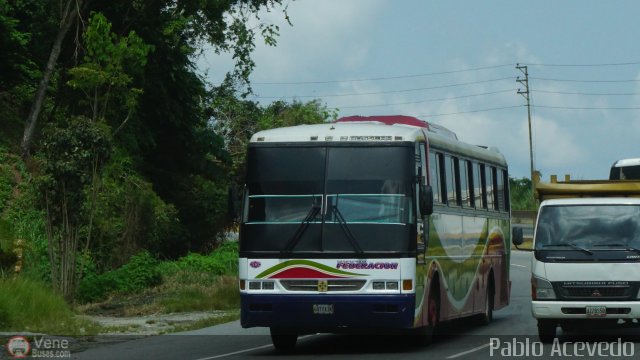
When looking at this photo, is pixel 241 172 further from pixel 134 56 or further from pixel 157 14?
pixel 134 56

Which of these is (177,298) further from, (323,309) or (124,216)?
(323,309)

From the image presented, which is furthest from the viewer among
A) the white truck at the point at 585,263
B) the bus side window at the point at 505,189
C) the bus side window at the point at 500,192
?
the bus side window at the point at 505,189

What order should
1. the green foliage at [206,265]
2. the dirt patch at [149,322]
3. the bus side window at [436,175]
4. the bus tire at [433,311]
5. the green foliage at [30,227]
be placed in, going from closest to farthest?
the bus tire at [433,311]
the bus side window at [436,175]
the dirt patch at [149,322]
the green foliage at [30,227]
the green foliage at [206,265]

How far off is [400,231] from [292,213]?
157 centimetres

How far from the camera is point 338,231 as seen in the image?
1862 cm

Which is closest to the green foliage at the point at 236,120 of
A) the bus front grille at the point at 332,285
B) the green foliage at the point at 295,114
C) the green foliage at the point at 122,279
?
the green foliage at the point at 295,114

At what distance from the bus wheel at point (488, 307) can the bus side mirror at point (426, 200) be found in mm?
7043

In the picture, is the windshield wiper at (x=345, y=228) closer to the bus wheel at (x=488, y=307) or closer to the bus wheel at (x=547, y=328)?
the bus wheel at (x=547, y=328)

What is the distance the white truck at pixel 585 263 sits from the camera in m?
19.1

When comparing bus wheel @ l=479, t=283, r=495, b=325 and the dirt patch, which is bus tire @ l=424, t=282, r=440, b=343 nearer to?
bus wheel @ l=479, t=283, r=495, b=325

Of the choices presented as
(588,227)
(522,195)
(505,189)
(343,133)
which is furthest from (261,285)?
(522,195)

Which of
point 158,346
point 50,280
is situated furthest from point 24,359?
point 50,280

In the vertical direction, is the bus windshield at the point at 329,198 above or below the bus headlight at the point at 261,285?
above

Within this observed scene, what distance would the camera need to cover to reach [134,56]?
120ft
